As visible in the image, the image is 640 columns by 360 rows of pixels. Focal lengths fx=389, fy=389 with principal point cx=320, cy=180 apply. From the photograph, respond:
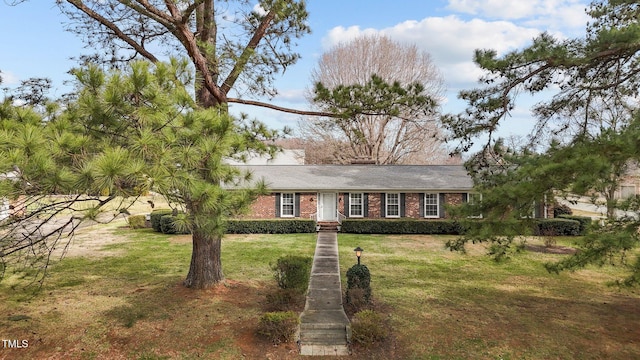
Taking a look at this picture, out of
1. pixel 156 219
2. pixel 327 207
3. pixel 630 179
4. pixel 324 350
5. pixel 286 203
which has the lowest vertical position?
pixel 324 350

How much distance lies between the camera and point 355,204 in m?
23.1

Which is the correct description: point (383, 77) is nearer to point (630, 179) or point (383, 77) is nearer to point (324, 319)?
point (630, 179)

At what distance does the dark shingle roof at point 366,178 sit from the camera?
2272cm

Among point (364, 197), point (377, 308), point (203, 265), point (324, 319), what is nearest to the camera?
point (324, 319)

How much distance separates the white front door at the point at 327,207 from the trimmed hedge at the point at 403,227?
6.38 feet

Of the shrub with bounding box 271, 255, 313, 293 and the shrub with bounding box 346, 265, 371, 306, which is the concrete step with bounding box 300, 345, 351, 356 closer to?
the shrub with bounding box 346, 265, 371, 306

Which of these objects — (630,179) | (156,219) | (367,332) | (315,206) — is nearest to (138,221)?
(156,219)

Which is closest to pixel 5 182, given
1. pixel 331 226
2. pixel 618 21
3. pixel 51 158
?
pixel 51 158

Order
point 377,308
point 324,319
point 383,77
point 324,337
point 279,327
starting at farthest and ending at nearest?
point 383,77, point 377,308, point 324,319, point 324,337, point 279,327

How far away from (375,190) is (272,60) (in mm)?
13362

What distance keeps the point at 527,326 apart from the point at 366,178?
16.0 metres

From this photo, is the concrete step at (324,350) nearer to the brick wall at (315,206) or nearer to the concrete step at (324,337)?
the concrete step at (324,337)

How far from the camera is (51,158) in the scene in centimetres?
458

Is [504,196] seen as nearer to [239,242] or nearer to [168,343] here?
[168,343]
